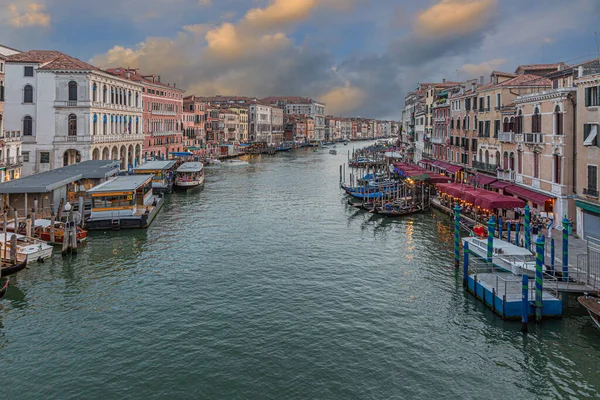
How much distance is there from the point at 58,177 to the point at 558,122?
2998 centimetres

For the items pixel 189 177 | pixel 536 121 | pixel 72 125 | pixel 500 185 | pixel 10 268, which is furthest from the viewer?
pixel 189 177

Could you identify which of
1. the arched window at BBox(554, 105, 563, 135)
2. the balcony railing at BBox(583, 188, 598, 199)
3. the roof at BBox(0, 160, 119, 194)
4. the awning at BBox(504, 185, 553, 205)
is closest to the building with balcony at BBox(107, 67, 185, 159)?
the roof at BBox(0, 160, 119, 194)

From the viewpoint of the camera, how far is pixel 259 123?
138 metres

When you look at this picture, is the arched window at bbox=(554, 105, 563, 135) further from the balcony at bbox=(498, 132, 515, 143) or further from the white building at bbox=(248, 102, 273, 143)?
the white building at bbox=(248, 102, 273, 143)

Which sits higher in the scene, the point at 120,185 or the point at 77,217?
the point at 120,185

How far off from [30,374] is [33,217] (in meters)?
14.4

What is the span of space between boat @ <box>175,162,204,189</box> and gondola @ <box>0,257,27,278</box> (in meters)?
29.0

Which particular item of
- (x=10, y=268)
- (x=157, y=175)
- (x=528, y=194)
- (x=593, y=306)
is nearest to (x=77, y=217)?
(x=10, y=268)

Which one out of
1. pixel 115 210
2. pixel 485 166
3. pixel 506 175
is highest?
pixel 485 166

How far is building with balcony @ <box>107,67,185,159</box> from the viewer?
2611 inches

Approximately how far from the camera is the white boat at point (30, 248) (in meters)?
20.8

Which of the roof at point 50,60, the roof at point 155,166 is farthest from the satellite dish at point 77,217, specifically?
the roof at point 50,60

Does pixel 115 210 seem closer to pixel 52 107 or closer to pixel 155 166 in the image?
pixel 155 166

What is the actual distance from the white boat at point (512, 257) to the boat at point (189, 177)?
111ft
